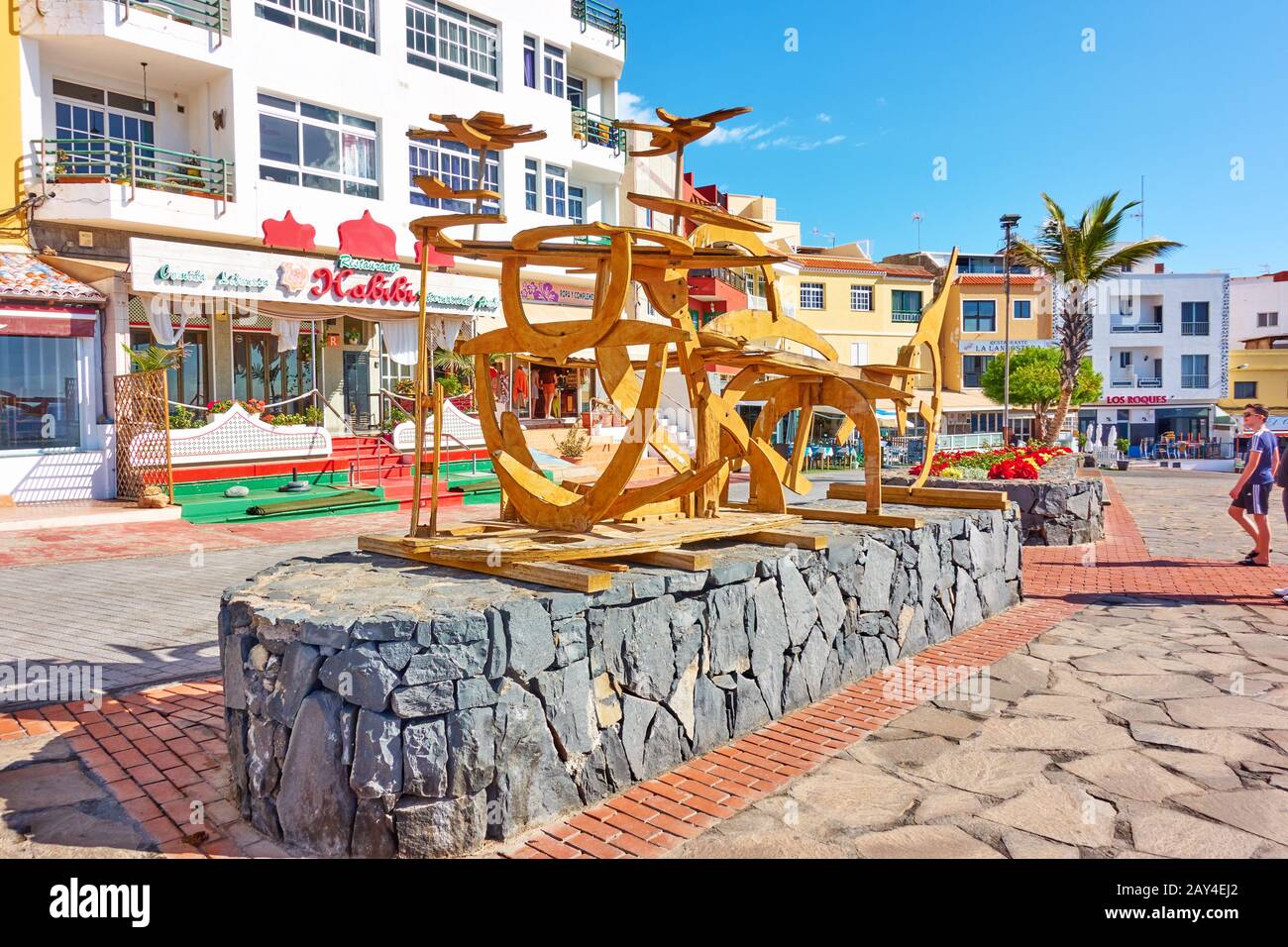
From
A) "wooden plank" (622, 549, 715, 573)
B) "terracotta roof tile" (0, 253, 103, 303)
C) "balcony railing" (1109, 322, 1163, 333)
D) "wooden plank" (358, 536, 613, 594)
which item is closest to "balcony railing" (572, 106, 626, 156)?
"terracotta roof tile" (0, 253, 103, 303)

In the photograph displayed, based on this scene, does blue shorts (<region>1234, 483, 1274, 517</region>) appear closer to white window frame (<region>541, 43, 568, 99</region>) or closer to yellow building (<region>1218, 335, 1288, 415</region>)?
white window frame (<region>541, 43, 568, 99</region>)

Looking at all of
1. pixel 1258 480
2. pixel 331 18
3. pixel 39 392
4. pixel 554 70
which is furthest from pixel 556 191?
pixel 1258 480

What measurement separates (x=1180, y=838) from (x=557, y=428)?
21303 millimetres

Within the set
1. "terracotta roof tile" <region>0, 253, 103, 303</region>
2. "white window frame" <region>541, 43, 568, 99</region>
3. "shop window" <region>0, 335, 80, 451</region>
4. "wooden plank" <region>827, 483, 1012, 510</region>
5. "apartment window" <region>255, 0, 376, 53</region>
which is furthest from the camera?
"white window frame" <region>541, 43, 568, 99</region>

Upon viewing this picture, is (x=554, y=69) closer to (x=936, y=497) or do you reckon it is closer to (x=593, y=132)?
(x=593, y=132)

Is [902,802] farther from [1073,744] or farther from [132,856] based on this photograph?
A: [132,856]

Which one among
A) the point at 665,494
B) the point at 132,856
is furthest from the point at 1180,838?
the point at 132,856

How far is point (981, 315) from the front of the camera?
49719 mm

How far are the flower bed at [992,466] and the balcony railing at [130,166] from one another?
47.4 feet

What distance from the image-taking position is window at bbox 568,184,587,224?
87.3 feet

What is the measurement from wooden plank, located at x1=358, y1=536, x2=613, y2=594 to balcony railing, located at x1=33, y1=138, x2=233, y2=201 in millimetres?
14414

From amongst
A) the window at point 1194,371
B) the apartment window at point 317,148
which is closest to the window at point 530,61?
the apartment window at point 317,148

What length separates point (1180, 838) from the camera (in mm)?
3736

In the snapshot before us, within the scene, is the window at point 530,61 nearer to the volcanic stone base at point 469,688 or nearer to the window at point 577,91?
the window at point 577,91
